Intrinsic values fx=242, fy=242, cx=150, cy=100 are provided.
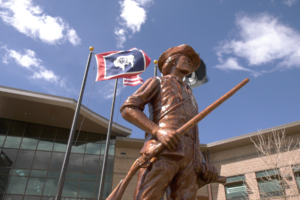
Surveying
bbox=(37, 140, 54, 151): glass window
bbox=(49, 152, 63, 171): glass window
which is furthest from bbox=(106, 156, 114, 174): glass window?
bbox=(37, 140, 54, 151): glass window

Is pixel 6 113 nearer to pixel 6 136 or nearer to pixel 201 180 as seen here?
pixel 6 136

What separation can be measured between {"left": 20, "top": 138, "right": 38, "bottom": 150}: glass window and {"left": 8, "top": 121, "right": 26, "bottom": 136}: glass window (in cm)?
67

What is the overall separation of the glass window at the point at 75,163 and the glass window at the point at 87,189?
3.38 ft

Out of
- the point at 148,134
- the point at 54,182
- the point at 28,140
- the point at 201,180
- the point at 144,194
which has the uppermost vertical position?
the point at 28,140

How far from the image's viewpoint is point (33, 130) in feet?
56.8

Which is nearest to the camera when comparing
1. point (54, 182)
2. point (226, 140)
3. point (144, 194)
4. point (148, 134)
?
point (144, 194)

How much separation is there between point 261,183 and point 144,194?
1523 centimetres

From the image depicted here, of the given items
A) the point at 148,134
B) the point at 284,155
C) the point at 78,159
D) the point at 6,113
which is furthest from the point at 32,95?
the point at 284,155

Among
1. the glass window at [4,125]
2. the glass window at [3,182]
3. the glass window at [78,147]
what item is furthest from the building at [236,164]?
the glass window at [4,125]

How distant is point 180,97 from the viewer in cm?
222

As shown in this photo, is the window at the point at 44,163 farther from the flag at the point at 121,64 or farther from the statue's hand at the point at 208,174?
the statue's hand at the point at 208,174

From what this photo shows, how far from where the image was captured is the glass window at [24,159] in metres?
15.9

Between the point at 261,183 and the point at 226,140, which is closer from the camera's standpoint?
the point at 261,183

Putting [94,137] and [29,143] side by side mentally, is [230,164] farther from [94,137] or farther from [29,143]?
[29,143]
